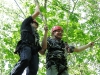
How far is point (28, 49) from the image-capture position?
11.2 feet

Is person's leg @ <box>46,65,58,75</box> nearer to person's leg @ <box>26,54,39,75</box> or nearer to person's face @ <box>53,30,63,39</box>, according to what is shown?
person's leg @ <box>26,54,39,75</box>

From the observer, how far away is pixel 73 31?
7184 millimetres

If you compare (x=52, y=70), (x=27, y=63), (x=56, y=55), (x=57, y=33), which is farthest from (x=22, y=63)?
(x=57, y=33)

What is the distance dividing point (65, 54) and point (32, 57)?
0.63m

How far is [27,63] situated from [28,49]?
0.24 meters

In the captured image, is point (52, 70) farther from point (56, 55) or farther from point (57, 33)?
point (57, 33)

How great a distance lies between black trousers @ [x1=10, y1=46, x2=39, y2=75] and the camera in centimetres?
325

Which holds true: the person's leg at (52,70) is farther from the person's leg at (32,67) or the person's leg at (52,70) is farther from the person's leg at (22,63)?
the person's leg at (22,63)

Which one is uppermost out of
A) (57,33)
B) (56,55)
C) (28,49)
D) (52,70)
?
(57,33)

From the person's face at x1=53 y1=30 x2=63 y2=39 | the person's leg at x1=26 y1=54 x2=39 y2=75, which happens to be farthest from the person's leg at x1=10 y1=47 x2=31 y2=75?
the person's face at x1=53 y1=30 x2=63 y2=39

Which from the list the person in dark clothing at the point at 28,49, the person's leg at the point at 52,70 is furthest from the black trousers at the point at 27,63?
the person's leg at the point at 52,70

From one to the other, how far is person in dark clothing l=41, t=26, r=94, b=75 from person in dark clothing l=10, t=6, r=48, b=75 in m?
0.20

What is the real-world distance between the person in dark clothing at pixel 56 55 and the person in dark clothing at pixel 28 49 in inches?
7.7

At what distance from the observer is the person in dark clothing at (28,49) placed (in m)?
3.28
